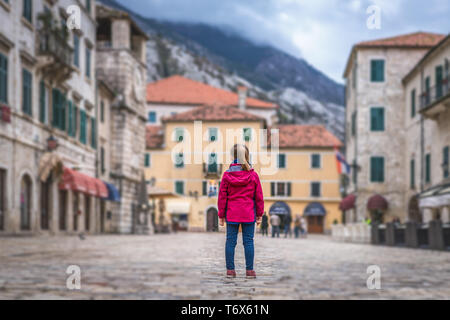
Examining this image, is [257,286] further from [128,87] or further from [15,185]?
[15,185]

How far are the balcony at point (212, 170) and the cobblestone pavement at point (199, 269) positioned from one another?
0.91 ft

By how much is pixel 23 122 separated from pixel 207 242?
7113 cm

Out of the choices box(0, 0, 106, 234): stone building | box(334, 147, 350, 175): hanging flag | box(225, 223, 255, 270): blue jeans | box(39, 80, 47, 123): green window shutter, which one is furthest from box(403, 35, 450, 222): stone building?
box(39, 80, 47, 123): green window shutter

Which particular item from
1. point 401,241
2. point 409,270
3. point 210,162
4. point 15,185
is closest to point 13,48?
point 15,185

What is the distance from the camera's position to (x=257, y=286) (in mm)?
2648

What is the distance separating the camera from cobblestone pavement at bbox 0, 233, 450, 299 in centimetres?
279

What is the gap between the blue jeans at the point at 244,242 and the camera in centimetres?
281

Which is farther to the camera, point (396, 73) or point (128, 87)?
point (396, 73)

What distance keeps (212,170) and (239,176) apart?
0.45m

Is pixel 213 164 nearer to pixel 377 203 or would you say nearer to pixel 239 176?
pixel 239 176

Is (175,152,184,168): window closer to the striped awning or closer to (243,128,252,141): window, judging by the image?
(243,128,252,141): window

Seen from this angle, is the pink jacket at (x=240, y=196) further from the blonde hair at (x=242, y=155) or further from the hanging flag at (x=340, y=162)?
the hanging flag at (x=340, y=162)
